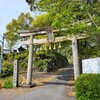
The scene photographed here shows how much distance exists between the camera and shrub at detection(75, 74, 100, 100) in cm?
1030

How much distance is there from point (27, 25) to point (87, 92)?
1357 inches

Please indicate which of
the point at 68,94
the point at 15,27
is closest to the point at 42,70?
the point at 68,94

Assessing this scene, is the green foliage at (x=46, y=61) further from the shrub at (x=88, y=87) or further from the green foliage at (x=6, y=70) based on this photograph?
the shrub at (x=88, y=87)

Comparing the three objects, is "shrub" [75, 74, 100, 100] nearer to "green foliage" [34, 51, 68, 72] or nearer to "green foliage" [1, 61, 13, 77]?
"green foliage" [1, 61, 13, 77]

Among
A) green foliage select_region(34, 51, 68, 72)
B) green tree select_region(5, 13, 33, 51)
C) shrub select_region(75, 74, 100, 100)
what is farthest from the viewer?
green tree select_region(5, 13, 33, 51)

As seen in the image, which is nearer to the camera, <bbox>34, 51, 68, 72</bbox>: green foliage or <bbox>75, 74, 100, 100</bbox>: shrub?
<bbox>75, 74, 100, 100</bbox>: shrub

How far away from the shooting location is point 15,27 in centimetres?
4369

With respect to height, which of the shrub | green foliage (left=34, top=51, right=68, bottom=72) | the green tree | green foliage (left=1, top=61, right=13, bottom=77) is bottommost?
the shrub

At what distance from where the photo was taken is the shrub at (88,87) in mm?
10305

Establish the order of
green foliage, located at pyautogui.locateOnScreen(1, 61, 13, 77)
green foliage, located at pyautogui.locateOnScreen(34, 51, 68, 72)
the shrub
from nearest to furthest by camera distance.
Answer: the shrub < green foliage, located at pyautogui.locateOnScreen(1, 61, 13, 77) < green foliage, located at pyautogui.locateOnScreen(34, 51, 68, 72)

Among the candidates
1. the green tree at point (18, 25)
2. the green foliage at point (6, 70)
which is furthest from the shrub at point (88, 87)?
the green tree at point (18, 25)

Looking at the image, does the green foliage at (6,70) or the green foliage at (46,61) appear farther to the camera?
the green foliage at (46,61)

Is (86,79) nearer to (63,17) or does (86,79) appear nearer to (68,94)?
(63,17)

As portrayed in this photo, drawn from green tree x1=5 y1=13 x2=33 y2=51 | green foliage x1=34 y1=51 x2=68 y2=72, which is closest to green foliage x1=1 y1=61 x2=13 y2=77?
green foliage x1=34 y1=51 x2=68 y2=72
